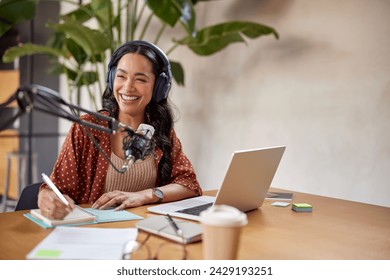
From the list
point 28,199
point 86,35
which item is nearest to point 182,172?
point 28,199

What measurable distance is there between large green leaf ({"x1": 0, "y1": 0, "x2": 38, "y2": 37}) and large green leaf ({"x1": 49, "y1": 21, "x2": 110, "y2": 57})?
1.27ft

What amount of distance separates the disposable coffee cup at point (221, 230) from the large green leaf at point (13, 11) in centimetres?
263

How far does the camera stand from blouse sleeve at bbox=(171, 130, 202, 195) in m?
1.96

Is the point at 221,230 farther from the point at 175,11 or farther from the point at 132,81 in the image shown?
the point at 175,11

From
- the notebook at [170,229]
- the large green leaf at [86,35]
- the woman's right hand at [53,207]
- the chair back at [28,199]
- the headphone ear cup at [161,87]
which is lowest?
the chair back at [28,199]

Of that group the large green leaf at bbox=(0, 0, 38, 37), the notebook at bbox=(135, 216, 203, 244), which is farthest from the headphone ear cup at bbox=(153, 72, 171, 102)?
the large green leaf at bbox=(0, 0, 38, 37)

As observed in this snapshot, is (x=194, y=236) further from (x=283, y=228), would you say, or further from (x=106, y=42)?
(x=106, y=42)

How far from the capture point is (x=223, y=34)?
3.09m

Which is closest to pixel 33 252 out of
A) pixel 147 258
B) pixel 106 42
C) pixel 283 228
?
pixel 147 258

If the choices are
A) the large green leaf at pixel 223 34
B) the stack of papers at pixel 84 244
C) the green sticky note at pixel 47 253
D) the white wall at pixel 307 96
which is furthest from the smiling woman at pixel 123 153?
the white wall at pixel 307 96

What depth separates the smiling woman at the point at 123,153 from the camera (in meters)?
1.81

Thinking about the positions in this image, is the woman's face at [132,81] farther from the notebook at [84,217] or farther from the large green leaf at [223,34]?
the large green leaf at [223,34]

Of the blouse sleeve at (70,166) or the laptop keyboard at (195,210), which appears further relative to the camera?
the blouse sleeve at (70,166)

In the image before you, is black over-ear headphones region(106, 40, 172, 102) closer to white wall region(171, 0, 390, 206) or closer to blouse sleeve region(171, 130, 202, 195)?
blouse sleeve region(171, 130, 202, 195)
